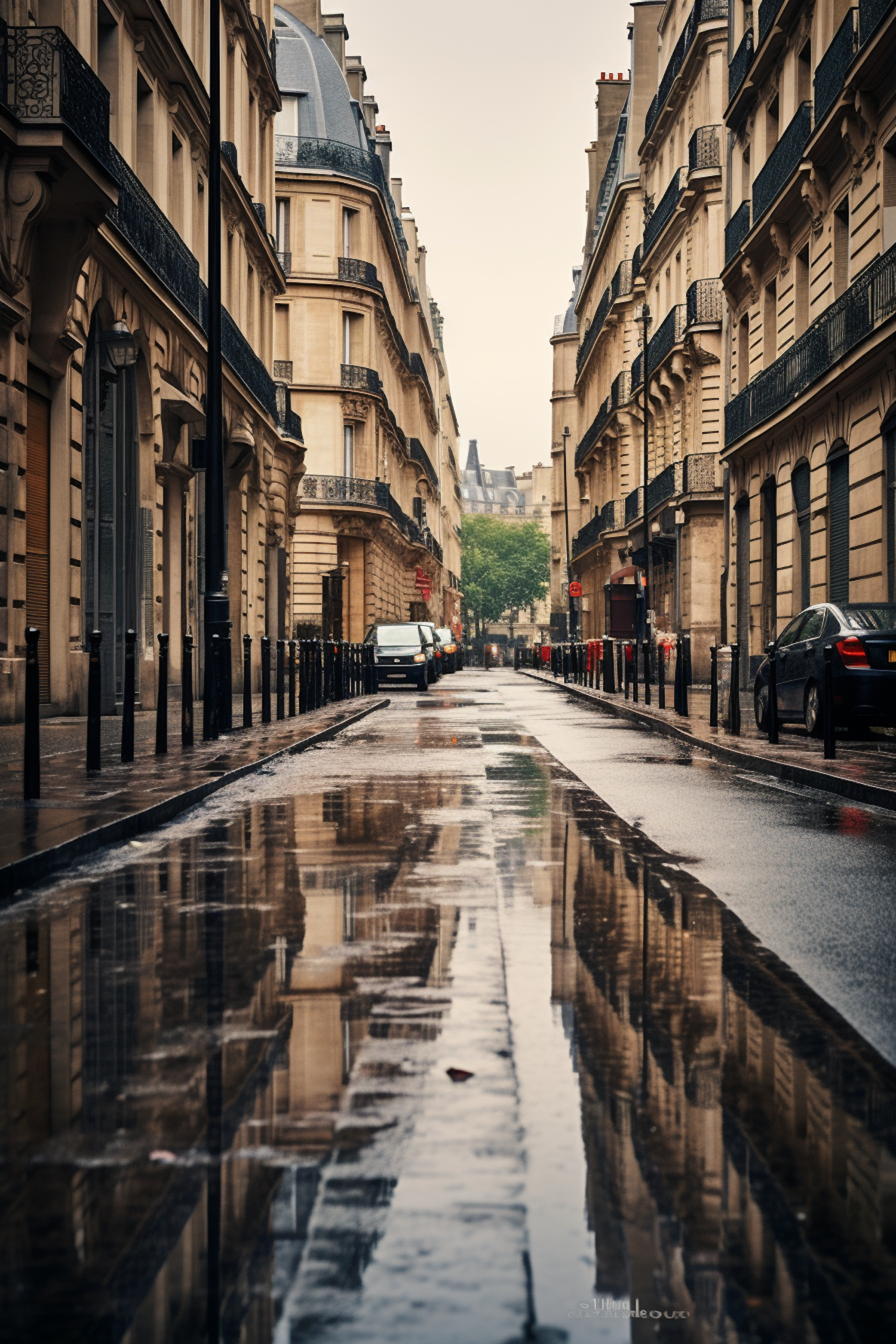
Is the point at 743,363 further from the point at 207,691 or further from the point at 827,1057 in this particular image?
the point at 827,1057

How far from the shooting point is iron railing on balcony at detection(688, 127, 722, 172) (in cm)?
4219

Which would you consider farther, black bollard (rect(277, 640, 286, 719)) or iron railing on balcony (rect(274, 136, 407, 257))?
iron railing on balcony (rect(274, 136, 407, 257))

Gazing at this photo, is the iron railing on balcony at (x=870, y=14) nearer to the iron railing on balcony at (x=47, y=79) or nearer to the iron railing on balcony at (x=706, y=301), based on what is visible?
the iron railing on balcony at (x=47, y=79)

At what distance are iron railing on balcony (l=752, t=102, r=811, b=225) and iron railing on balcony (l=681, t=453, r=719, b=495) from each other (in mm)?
11842

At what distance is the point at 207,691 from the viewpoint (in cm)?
1714

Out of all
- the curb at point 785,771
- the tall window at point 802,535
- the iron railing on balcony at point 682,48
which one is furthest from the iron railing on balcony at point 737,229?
the curb at point 785,771

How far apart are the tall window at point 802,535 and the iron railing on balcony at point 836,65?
18.8ft

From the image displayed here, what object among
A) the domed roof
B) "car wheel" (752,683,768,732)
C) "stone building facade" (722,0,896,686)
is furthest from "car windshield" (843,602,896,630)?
the domed roof

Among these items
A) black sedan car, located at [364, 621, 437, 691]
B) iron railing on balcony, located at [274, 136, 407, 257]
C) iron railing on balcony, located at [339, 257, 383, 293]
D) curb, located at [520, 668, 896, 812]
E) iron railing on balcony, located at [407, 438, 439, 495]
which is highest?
iron railing on balcony, located at [274, 136, 407, 257]

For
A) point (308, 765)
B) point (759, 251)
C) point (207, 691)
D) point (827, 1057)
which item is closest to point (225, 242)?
point (759, 251)

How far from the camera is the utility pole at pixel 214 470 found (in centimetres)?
1714

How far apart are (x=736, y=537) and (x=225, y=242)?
38.5 feet

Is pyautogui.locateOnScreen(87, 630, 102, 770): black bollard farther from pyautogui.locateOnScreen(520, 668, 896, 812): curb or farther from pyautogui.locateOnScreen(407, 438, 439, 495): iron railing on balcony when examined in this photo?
pyautogui.locateOnScreen(407, 438, 439, 495): iron railing on balcony

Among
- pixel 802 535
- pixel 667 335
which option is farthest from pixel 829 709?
pixel 667 335
